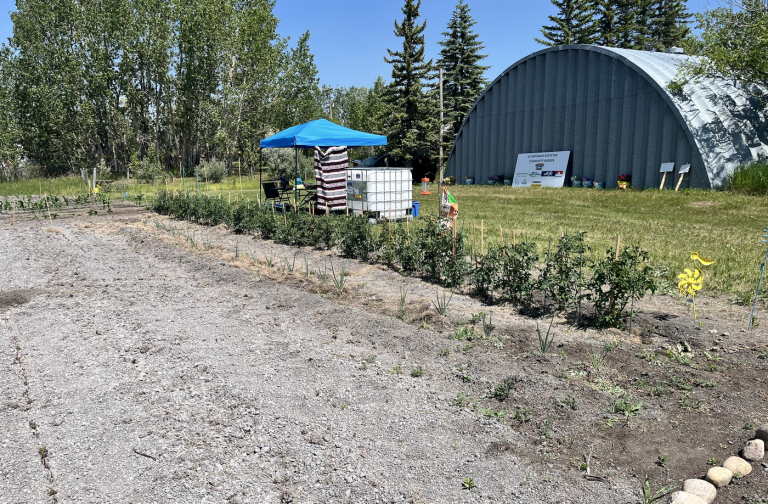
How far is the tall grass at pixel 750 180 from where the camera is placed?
15.7m

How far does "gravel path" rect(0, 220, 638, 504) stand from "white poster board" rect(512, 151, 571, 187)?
18041 mm

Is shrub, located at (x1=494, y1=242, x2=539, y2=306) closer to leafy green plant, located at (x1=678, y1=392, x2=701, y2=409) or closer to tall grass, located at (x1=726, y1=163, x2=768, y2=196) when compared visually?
leafy green plant, located at (x1=678, y1=392, x2=701, y2=409)

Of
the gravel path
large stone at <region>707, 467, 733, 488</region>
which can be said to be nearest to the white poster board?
the gravel path

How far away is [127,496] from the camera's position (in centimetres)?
277

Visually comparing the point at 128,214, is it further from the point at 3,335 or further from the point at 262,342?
the point at 262,342

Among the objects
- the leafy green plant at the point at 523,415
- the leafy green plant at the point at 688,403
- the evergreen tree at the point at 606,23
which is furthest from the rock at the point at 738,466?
the evergreen tree at the point at 606,23

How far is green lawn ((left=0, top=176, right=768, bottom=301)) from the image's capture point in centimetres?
771

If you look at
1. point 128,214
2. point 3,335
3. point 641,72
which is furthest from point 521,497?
point 641,72

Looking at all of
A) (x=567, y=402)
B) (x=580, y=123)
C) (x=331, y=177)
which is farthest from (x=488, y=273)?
(x=580, y=123)

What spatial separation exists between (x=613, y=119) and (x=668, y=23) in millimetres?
30366

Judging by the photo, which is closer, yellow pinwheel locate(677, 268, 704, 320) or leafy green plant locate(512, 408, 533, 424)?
leafy green plant locate(512, 408, 533, 424)

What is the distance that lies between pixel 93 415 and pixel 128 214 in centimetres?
1376

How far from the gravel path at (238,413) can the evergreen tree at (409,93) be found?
2501 cm

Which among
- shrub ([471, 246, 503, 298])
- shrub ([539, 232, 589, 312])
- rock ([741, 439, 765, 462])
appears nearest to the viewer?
rock ([741, 439, 765, 462])
